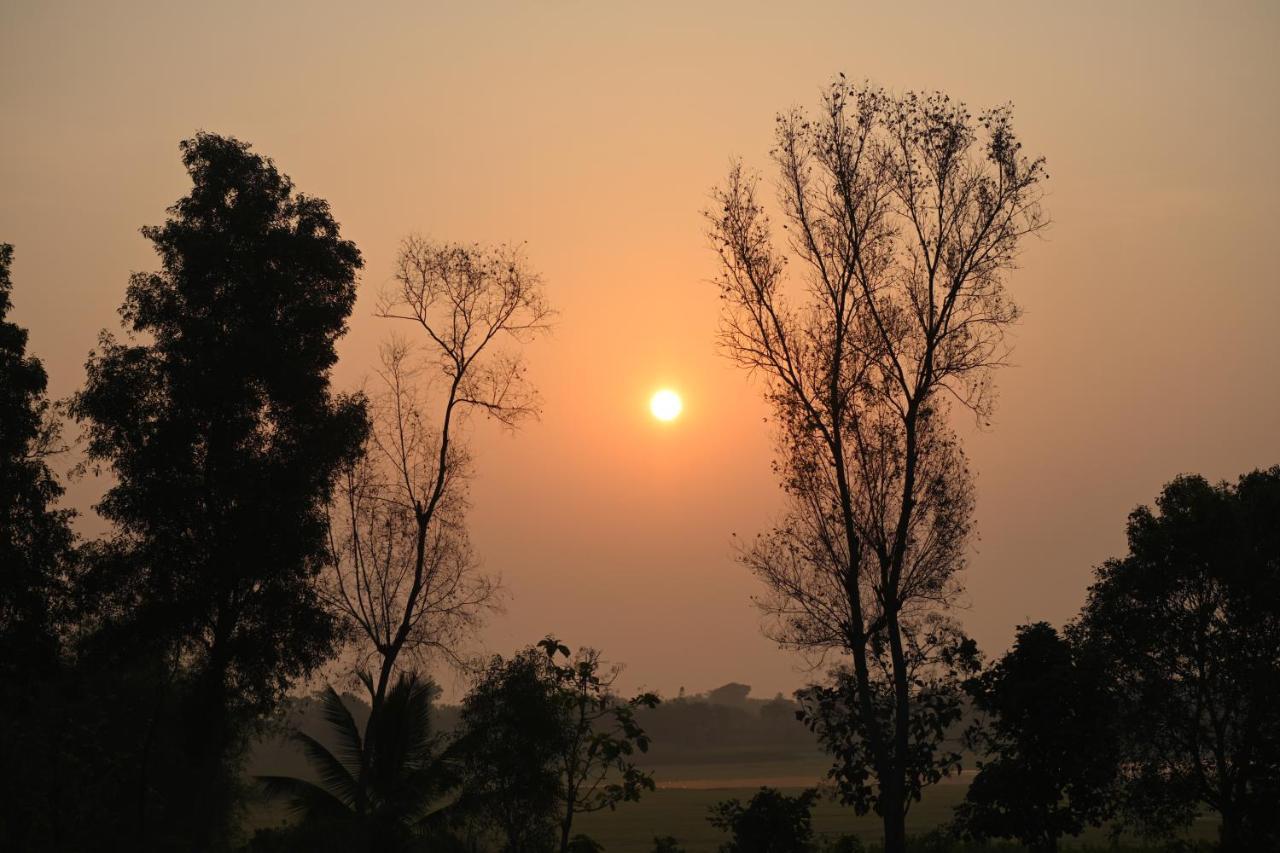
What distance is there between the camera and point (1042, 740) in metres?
29.6

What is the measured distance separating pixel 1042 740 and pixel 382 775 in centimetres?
1789

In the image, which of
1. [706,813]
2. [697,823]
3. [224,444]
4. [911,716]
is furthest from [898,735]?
[706,813]

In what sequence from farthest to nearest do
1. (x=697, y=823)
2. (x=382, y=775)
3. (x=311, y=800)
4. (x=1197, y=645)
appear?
(x=697, y=823), (x=1197, y=645), (x=382, y=775), (x=311, y=800)

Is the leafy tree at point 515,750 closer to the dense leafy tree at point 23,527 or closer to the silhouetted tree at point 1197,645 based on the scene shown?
the dense leafy tree at point 23,527

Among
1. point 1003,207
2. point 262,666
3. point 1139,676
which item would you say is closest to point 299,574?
point 262,666

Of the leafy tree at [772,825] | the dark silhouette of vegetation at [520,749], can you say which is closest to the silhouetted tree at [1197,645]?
the leafy tree at [772,825]

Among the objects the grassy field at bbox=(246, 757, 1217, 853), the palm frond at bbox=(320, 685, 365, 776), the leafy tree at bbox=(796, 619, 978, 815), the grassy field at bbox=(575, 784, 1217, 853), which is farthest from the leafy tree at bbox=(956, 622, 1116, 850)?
the grassy field at bbox=(575, 784, 1217, 853)

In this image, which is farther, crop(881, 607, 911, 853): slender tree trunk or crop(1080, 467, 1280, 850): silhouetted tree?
crop(1080, 467, 1280, 850): silhouetted tree

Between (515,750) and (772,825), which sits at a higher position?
(515,750)

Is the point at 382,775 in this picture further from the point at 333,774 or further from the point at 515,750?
the point at 515,750

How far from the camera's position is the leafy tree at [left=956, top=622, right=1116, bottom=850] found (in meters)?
29.5

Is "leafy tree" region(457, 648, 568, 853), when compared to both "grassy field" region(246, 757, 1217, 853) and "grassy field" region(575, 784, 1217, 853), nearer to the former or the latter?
"grassy field" region(246, 757, 1217, 853)

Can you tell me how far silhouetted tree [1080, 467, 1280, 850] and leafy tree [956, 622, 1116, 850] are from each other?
5.72m

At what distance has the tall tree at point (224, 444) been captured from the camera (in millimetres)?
31234
